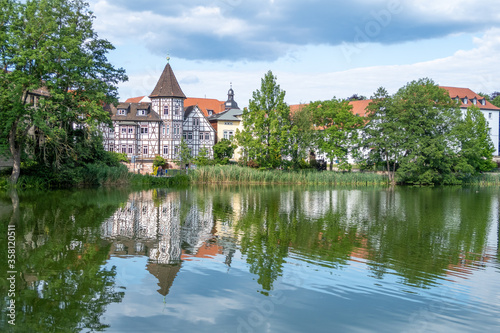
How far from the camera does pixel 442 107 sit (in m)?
51.1

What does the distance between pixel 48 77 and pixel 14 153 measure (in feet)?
17.4

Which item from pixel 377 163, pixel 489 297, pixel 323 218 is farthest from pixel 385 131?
pixel 489 297

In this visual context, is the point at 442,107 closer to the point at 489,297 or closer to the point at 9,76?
the point at 9,76

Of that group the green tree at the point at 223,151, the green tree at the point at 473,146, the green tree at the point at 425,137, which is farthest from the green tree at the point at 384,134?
the green tree at the point at 223,151

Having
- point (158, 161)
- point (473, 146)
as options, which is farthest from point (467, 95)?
point (158, 161)

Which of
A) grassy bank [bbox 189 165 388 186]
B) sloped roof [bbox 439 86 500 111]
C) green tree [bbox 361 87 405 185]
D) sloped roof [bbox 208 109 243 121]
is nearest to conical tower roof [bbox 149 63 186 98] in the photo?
sloped roof [bbox 208 109 243 121]

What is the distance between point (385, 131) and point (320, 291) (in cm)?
4476

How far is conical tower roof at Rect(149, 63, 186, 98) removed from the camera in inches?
2534

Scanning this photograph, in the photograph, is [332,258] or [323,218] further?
[323,218]

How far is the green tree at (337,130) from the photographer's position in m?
53.8

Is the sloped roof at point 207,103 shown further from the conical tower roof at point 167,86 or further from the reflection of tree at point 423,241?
the reflection of tree at point 423,241

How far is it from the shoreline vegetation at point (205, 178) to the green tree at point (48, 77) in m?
1.43

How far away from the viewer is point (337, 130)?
55.3m

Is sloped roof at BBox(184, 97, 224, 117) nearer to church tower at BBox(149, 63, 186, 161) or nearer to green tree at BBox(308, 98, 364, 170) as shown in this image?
church tower at BBox(149, 63, 186, 161)
